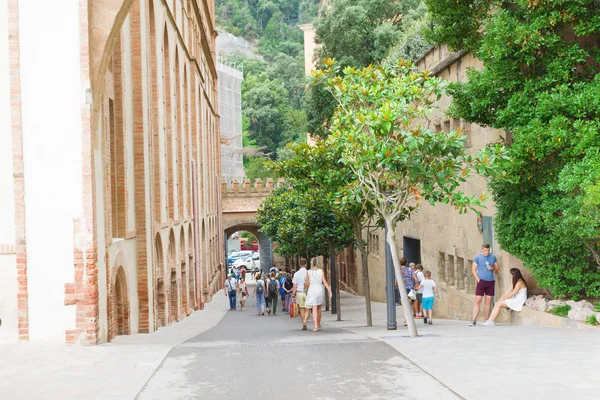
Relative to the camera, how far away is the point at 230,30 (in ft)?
417

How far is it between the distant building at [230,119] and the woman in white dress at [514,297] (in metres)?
65.5

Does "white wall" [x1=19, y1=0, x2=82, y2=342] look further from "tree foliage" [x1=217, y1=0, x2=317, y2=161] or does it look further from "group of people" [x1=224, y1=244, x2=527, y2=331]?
"tree foliage" [x1=217, y1=0, x2=317, y2=161]

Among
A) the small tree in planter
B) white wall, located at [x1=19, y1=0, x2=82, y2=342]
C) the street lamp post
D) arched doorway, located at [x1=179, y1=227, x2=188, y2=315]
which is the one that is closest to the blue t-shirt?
the street lamp post

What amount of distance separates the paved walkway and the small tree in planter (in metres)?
1.85

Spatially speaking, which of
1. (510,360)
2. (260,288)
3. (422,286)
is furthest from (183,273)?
(510,360)

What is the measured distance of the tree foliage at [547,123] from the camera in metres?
13.6

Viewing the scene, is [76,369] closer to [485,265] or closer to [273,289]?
[485,265]

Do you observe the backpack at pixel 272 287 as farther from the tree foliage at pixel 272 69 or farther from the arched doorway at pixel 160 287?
the tree foliage at pixel 272 69

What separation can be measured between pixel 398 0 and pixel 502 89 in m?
29.1

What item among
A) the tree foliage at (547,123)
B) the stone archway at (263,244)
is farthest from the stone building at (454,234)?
the stone archway at (263,244)

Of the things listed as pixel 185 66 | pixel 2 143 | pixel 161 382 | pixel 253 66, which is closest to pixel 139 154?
pixel 2 143

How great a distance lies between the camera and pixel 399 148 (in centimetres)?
1320

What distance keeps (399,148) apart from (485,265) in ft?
13.8

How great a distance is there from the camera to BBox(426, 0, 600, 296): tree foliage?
13.6 m
